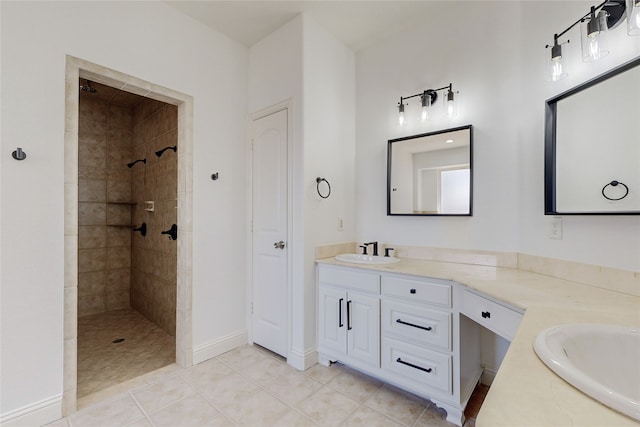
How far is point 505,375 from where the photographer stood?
0.64 meters

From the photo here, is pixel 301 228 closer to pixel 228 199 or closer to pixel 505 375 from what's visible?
pixel 228 199

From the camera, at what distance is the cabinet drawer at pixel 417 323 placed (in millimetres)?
1761

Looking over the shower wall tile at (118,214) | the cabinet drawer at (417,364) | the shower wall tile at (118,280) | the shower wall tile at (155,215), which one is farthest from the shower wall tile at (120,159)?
the cabinet drawer at (417,364)

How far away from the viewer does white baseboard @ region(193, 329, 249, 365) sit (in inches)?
94.9

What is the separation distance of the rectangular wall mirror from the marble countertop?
1.55 ft

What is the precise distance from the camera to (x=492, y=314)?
4.71 ft

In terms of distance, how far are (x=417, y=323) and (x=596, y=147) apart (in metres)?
1.35

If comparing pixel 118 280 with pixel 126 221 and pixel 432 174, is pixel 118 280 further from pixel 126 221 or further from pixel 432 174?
pixel 432 174

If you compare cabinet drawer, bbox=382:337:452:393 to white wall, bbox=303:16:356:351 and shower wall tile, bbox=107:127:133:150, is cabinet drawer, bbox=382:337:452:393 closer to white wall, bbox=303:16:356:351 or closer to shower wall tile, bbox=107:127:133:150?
white wall, bbox=303:16:356:351

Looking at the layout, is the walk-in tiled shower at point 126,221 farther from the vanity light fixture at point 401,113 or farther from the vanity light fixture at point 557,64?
the vanity light fixture at point 557,64

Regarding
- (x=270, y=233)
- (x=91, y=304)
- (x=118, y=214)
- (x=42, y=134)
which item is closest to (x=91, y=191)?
(x=118, y=214)

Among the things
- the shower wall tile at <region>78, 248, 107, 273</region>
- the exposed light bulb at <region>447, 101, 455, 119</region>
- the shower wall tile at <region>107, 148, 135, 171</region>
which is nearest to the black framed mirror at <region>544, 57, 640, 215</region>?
the exposed light bulb at <region>447, 101, 455, 119</region>

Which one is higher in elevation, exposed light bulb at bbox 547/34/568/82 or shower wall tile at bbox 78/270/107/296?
exposed light bulb at bbox 547/34/568/82

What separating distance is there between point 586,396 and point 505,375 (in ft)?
0.43
